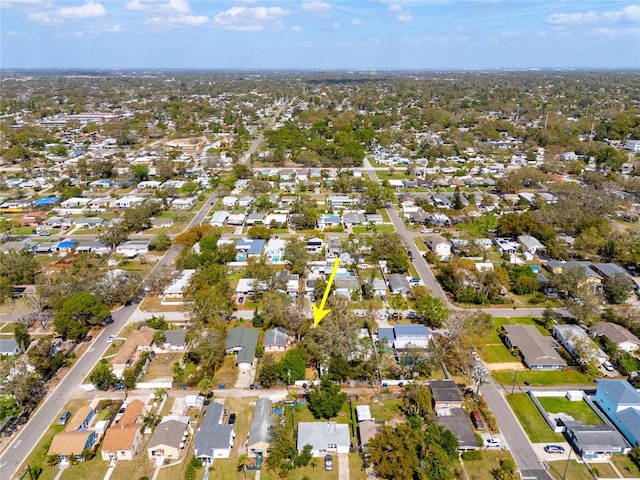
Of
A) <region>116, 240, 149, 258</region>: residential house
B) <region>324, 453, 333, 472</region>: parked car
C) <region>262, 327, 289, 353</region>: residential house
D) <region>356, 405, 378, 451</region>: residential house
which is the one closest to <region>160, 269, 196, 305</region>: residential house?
<region>116, 240, 149, 258</region>: residential house

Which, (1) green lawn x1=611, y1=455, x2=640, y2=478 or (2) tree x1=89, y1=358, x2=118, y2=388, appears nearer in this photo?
(1) green lawn x1=611, y1=455, x2=640, y2=478

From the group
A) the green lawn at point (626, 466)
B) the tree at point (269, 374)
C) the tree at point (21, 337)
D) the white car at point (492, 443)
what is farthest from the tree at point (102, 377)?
the green lawn at point (626, 466)

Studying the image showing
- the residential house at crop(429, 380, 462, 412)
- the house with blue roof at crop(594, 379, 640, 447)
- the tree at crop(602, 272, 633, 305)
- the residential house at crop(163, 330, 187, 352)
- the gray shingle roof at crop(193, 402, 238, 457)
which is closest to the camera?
the gray shingle roof at crop(193, 402, 238, 457)

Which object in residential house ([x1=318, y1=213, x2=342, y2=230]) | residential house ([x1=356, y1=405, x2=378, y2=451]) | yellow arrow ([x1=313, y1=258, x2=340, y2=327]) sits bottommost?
A: residential house ([x1=356, y1=405, x2=378, y2=451])

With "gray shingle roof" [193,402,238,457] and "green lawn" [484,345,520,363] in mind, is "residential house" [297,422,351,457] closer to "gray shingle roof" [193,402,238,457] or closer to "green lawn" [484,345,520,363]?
"gray shingle roof" [193,402,238,457]

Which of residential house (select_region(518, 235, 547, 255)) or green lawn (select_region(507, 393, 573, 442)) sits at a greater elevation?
residential house (select_region(518, 235, 547, 255))

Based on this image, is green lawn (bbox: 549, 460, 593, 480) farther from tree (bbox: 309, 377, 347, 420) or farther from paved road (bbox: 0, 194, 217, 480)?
paved road (bbox: 0, 194, 217, 480)

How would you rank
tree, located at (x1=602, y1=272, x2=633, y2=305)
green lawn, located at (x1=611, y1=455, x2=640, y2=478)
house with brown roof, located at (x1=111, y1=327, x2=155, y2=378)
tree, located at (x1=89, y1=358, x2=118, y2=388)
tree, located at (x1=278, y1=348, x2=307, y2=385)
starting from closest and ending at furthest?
1. green lawn, located at (x1=611, y1=455, x2=640, y2=478)
2. tree, located at (x1=89, y1=358, x2=118, y2=388)
3. tree, located at (x1=278, y1=348, x2=307, y2=385)
4. house with brown roof, located at (x1=111, y1=327, x2=155, y2=378)
5. tree, located at (x1=602, y1=272, x2=633, y2=305)

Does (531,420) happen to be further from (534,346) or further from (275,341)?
(275,341)
